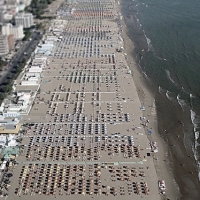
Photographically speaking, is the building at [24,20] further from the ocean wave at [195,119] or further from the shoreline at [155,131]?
the ocean wave at [195,119]

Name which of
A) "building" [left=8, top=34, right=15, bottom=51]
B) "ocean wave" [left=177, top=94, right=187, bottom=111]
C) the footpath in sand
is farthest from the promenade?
"building" [left=8, top=34, right=15, bottom=51]

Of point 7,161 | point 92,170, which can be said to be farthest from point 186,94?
point 7,161

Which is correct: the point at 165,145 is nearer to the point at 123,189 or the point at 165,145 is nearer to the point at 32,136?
the point at 123,189

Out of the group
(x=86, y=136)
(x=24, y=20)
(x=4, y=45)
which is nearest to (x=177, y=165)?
(x=86, y=136)

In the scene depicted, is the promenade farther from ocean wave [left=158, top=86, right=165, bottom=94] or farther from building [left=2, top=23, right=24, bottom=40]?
building [left=2, top=23, right=24, bottom=40]

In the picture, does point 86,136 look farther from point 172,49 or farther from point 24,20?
point 24,20

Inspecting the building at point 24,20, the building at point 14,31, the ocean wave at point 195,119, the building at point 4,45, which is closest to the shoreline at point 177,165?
the ocean wave at point 195,119
